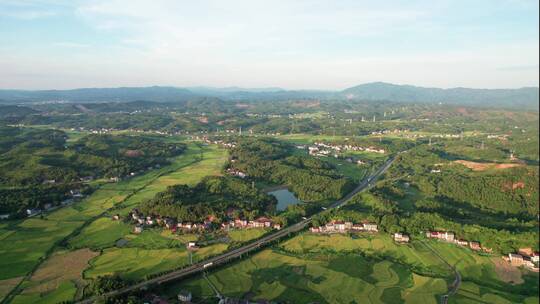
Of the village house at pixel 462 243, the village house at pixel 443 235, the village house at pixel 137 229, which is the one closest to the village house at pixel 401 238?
the village house at pixel 443 235

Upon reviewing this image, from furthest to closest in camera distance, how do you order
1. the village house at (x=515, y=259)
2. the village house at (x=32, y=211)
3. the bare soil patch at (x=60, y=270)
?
the village house at (x=32, y=211)
the village house at (x=515, y=259)
the bare soil patch at (x=60, y=270)

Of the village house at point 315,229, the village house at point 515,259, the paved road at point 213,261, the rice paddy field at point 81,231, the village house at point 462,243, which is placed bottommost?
the rice paddy field at point 81,231

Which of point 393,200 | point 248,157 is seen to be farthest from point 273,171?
point 393,200

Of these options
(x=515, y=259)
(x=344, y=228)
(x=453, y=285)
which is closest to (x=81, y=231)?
(x=344, y=228)

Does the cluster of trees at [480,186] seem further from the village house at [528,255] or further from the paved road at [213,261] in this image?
the paved road at [213,261]

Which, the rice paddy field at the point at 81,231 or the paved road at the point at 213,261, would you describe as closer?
the paved road at the point at 213,261

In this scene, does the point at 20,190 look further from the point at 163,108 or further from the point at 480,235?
the point at 163,108

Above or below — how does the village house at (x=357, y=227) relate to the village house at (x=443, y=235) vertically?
below

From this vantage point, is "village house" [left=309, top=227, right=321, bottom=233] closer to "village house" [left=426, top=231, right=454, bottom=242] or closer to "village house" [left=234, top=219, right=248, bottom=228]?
"village house" [left=234, top=219, right=248, bottom=228]
